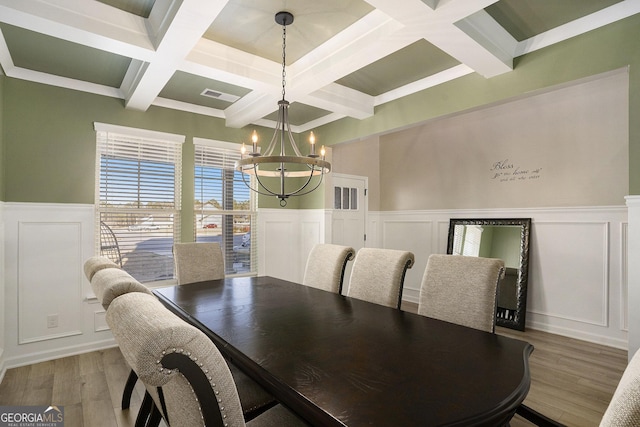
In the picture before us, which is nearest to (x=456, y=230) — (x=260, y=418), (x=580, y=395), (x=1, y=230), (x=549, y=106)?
(x=549, y=106)

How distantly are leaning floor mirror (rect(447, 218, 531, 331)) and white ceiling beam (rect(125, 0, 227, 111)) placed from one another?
3605mm

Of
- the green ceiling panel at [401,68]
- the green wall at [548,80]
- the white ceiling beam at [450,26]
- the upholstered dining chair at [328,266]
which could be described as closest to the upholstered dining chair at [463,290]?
the upholstered dining chair at [328,266]

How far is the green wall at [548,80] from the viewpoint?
2127mm

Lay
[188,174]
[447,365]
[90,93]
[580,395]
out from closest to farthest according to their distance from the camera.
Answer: [447,365] → [580,395] → [90,93] → [188,174]

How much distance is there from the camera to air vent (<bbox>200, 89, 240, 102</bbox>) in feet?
11.5

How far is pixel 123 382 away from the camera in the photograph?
270cm

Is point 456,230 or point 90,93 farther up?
point 90,93

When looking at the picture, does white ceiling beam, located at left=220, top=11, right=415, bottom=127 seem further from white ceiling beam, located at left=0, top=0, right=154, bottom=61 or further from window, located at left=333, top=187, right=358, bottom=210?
window, located at left=333, top=187, right=358, bottom=210

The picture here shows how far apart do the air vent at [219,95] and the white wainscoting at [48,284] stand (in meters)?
1.61

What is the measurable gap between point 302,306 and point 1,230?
2589mm

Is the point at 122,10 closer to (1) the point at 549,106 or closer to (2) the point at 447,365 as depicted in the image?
(2) the point at 447,365

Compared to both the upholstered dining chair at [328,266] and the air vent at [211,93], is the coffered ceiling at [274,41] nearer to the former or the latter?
the air vent at [211,93]

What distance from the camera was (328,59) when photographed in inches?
103

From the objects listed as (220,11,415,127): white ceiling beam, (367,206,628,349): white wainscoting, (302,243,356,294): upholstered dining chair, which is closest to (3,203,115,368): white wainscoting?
(220,11,415,127): white ceiling beam
